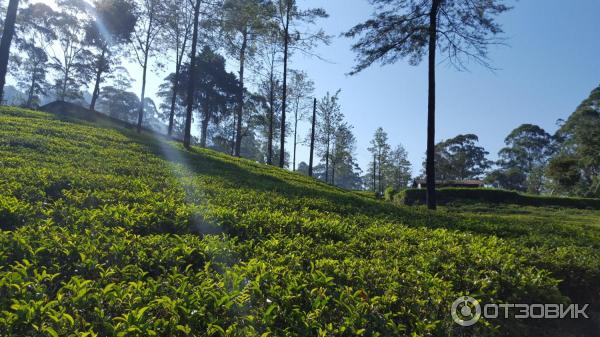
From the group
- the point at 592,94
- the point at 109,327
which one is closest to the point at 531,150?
the point at 592,94

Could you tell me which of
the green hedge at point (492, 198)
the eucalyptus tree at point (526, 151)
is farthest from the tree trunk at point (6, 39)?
the eucalyptus tree at point (526, 151)

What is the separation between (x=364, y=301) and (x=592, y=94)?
55.8 meters

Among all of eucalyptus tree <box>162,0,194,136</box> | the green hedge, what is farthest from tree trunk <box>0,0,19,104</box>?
the green hedge

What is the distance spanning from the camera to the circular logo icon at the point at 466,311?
11.1 feet

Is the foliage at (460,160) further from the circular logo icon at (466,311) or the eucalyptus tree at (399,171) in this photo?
the circular logo icon at (466,311)

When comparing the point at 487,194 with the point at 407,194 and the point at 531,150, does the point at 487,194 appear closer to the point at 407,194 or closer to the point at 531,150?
the point at 407,194

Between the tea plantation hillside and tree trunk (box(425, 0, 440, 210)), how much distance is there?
21.0ft

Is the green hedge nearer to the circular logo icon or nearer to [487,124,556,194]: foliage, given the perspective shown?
the circular logo icon

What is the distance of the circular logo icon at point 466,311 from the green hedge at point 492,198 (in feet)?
89.8

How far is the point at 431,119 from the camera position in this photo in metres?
13.8

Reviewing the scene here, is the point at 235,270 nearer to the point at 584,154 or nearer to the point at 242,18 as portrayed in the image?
the point at 242,18

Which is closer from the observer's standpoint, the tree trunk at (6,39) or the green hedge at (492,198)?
the tree trunk at (6,39)

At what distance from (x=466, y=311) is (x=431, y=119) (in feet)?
36.6

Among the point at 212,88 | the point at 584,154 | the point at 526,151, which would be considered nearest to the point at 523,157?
the point at 526,151
